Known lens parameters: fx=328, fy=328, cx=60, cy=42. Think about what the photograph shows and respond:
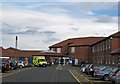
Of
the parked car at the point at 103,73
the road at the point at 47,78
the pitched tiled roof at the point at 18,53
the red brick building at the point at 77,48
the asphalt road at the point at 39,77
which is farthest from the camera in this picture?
the pitched tiled roof at the point at 18,53

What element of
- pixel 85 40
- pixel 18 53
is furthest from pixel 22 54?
pixel 85 40

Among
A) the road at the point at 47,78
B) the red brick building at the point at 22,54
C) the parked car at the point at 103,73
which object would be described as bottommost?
the road at the point at 47,78

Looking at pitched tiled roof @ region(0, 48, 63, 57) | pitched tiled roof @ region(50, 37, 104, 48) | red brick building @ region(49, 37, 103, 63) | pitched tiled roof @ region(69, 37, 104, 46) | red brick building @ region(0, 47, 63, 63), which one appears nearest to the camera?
red brick building @ region(49, 37, 103, 63)

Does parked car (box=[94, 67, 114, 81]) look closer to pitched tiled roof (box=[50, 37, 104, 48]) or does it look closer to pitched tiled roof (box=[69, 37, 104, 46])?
pitched tiled roof (box=[50, 37, 104, 48])

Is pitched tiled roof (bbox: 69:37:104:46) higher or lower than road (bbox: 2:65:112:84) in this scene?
higher

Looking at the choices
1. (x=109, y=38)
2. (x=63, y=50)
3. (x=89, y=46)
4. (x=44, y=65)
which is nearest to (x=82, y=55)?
(x=89, y=46)

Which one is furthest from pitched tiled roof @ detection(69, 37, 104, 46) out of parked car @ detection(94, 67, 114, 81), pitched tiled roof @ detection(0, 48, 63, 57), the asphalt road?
parked car @ detection(94, 67, 114, 81)

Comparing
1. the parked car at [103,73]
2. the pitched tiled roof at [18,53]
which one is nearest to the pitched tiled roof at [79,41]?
the pitched tiled roof at [18,53]

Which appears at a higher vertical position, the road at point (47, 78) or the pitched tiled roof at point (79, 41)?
the pitched tiled roof at point (79, 41)

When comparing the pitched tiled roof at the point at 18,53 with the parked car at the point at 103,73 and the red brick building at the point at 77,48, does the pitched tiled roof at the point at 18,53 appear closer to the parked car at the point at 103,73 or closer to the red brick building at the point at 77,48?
the red brick building at the point at 77,48

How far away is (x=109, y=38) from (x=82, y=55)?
4758 cm

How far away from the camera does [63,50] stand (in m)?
137

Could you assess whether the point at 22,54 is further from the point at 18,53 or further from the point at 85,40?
the point at 85,40

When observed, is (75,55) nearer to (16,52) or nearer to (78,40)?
(78,40)
